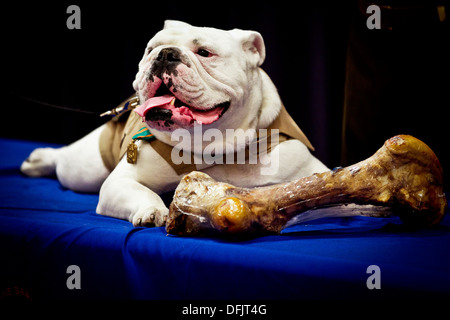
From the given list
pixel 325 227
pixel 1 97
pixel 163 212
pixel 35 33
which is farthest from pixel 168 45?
pixel 1 97

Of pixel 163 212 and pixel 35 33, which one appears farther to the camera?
pixel 35 33

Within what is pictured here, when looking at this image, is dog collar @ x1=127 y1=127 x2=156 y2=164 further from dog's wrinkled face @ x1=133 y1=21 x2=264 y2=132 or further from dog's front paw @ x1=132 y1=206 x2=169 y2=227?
dog's front paw @ x1=132 y1=206 x2=169 y2=227

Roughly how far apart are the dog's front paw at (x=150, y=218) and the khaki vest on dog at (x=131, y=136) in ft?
0.88

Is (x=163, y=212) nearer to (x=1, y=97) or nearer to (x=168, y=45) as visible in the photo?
(x=168, y=45)

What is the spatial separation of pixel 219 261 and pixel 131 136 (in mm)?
847

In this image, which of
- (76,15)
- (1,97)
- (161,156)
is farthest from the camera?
(1,97)

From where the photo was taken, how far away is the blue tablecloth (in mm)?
862

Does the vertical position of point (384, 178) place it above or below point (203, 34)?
below

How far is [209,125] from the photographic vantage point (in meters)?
1.42

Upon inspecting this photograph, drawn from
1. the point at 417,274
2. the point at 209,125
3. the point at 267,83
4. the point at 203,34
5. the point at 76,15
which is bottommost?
the point at 417,274

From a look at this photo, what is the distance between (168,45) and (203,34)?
4.6 inches

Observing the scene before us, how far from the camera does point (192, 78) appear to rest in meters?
1.31

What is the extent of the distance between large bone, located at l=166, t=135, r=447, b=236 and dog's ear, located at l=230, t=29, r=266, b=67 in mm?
569

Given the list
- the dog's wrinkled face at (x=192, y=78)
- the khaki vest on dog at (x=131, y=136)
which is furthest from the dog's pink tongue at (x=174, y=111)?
the khaki vest on dog at (x=131, y=136)
